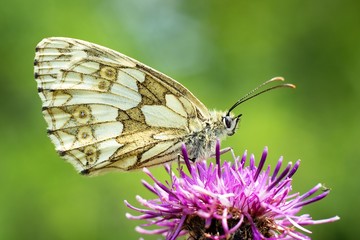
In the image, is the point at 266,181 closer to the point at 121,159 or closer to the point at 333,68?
the point at 121,159

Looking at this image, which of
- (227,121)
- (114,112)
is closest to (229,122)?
(227,121)

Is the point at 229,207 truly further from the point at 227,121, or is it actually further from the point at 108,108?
the point at 108,108

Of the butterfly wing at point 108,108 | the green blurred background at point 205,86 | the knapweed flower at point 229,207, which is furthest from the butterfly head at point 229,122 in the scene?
the green blurred background at point 205,86

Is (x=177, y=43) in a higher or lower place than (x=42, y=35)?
higher

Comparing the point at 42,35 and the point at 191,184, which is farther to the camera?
the point at 42,35

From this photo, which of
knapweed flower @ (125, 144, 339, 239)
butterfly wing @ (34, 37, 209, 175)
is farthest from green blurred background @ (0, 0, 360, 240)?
knapweed flower @ (125, 144, 339, 239)

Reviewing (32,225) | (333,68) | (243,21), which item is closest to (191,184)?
(32,225)
